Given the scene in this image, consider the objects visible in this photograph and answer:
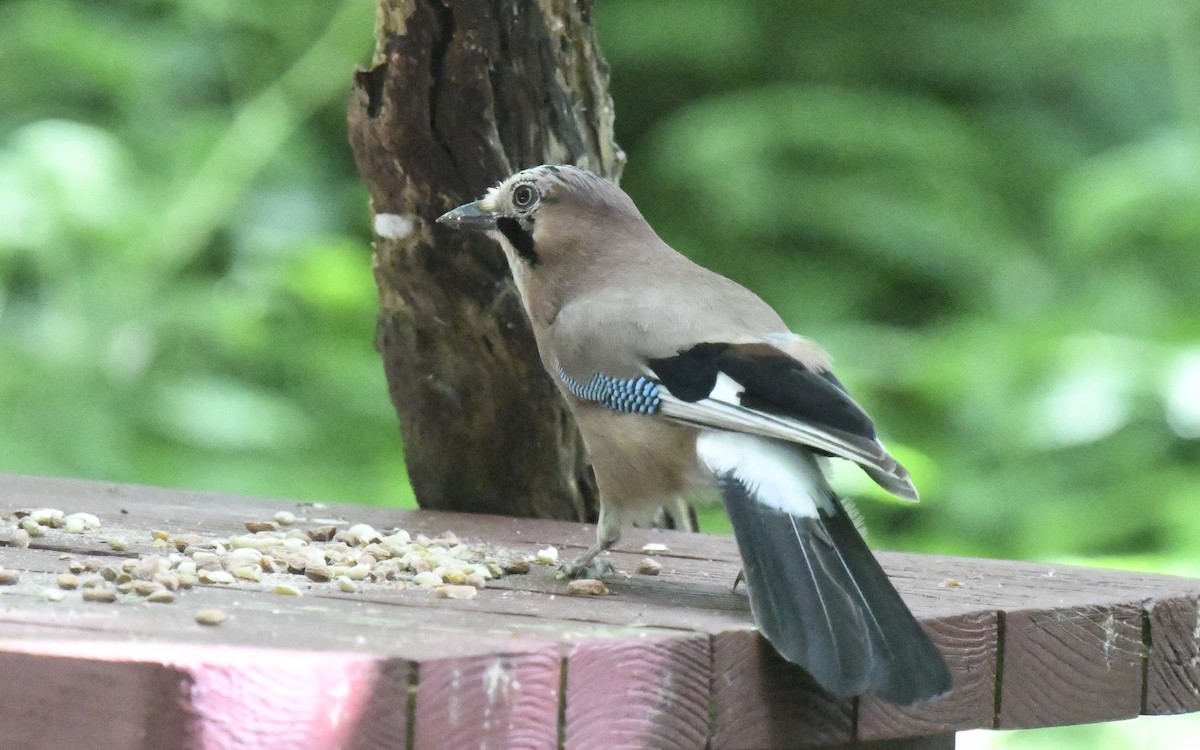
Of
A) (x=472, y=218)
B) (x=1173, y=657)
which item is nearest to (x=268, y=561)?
(x=472, y=218)

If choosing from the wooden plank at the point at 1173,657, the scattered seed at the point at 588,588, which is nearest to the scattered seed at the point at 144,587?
the scattered seed at the point at 588,588

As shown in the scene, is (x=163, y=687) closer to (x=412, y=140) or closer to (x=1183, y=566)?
(x=412, y=140)

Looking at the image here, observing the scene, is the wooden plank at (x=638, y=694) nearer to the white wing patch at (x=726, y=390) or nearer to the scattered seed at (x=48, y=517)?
the white wing patch at (x=726, y=390)

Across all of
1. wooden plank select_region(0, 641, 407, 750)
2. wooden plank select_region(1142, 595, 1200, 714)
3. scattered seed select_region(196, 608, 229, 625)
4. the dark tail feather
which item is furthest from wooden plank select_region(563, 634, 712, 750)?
wooden plank select_region(1142, 595, 1200, 714)

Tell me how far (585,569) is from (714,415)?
39 centimetres

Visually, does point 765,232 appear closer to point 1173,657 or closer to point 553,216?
point 553,216

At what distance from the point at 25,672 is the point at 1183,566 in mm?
3880

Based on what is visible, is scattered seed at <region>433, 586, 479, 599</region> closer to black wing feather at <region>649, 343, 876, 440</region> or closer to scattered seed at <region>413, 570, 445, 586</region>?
scattered seed at <region>413, 570, 445, 586</region>

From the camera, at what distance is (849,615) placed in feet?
7.63

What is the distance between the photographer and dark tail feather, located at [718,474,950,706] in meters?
2.21

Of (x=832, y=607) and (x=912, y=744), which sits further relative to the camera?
(x=912, y=744)

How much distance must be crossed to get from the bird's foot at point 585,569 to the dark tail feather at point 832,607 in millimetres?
359

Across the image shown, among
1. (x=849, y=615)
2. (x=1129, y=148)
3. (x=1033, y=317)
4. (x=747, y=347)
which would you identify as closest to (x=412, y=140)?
(x=747, y=347)

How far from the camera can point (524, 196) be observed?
11.3ft
